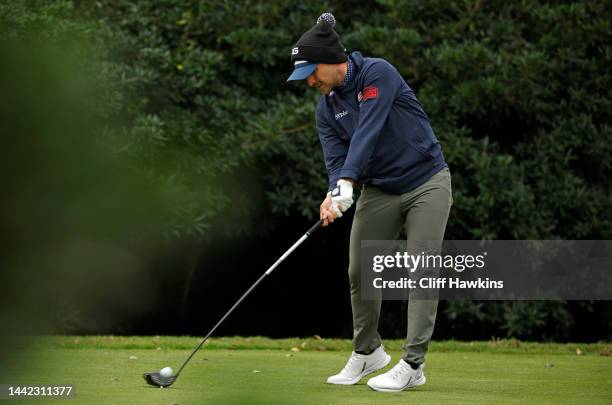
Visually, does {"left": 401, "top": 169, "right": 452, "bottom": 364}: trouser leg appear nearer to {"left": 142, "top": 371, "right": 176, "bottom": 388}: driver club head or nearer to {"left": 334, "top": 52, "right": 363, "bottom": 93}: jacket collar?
{"left": 334, "top": 52, "right": 363, "bottom": 93}: jacket collar

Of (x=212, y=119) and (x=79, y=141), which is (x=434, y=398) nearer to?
(x=79, y=141)

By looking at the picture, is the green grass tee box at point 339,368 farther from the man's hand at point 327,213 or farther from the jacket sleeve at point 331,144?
the jacket sleeve at point 331,144

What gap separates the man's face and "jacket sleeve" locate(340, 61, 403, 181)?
15 cm

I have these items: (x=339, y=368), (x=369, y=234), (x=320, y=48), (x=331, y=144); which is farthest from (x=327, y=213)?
(x=339, y=368)

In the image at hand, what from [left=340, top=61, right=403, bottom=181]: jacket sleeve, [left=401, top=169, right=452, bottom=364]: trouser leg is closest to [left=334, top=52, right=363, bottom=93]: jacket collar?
[left=340, top=61, right=403, bottom=181]: jacket sleeve

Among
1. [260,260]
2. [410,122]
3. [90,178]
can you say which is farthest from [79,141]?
[260,260]

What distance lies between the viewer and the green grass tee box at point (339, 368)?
16.1ft

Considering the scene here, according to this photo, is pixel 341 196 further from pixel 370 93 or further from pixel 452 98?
pixel 452 98

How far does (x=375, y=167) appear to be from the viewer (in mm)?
5633

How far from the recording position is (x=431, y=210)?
5461 mm

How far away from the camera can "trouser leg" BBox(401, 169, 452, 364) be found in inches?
212

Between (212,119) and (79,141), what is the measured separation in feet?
33.2

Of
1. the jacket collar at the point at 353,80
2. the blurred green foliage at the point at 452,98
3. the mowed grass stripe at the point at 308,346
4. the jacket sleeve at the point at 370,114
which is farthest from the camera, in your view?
the blurred green foliage at the point at 452,98

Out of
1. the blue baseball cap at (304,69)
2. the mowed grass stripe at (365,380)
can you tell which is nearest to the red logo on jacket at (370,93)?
the blue baseball cap at (304,69)
